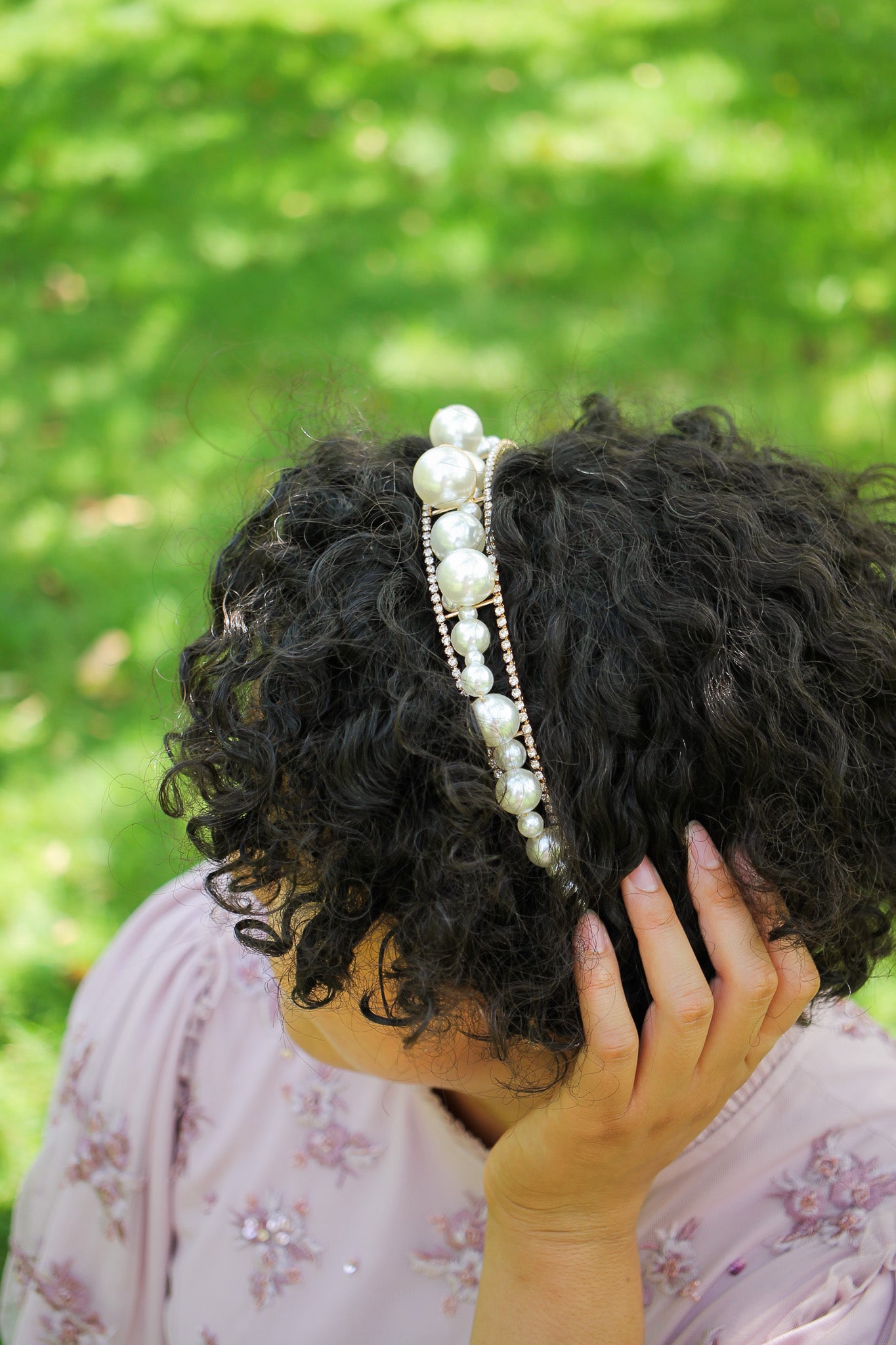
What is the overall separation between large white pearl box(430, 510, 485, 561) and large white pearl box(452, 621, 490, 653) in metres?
0.10

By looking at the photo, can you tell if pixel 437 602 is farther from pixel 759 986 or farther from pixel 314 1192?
pixel 314 1192

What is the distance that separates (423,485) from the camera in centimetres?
143

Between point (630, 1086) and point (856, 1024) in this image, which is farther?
point (856, 1024)

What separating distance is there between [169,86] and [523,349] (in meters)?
3.33

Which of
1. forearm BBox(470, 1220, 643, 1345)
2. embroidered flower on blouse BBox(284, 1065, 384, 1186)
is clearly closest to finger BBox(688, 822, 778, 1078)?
forearm BBox(470, 1220, 643, 1345)

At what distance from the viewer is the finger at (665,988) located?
4.64 feet

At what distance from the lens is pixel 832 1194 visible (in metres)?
1.72

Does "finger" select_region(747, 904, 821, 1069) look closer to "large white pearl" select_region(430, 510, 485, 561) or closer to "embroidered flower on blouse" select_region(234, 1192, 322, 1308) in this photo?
"large white pearl" select_region(430, 510, 485, 561)

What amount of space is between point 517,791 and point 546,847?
8cm

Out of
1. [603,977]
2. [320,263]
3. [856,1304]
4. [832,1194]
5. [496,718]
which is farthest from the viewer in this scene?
[320,263]

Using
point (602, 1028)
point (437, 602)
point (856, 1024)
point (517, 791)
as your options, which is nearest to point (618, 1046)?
point (602, 1028)

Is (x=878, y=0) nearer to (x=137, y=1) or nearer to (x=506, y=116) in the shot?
(x=506, y=116)

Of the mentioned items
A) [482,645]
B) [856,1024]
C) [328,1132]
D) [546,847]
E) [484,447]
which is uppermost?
[484,447]

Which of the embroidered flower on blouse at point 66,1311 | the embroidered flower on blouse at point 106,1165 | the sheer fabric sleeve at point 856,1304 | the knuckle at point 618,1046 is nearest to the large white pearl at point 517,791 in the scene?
the knuckle at point 618,1046
